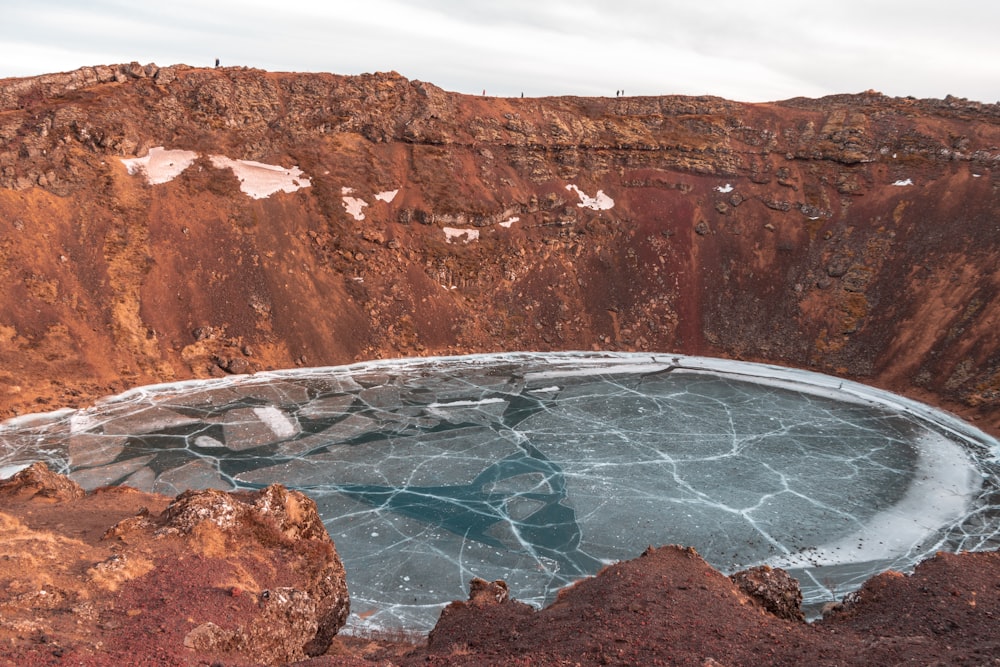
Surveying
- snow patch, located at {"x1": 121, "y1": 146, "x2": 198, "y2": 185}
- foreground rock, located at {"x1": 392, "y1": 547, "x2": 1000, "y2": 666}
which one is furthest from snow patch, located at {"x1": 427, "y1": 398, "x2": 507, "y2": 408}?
snow patch, located at {"x1": 121, "y1": 146, "x2": 198, "y2": 185}

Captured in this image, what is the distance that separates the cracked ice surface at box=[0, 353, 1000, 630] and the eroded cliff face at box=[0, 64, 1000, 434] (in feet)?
10.1

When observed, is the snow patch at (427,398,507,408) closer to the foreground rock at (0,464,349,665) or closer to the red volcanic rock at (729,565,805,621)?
the foreground rock at (0,464,349,665)

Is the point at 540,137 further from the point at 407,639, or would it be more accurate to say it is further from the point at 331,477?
the point at 407,639

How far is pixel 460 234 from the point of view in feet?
122

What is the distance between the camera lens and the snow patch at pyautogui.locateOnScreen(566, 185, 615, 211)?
132ft

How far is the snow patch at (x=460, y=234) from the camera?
121ft

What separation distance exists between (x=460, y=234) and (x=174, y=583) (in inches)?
1155

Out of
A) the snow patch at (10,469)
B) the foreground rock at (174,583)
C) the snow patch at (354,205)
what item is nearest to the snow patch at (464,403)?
the snow patch at (10,469)

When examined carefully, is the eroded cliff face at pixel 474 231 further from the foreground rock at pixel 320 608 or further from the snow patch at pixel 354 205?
the foreground rock at pixel 320 608

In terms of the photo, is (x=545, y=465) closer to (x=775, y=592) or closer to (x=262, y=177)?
(x=775, y=592)

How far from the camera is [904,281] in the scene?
111ft

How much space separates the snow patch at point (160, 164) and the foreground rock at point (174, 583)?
23854mm

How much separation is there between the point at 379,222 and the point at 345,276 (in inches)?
158

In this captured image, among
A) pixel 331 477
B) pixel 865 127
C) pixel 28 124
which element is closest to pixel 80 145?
pixel 28 124
